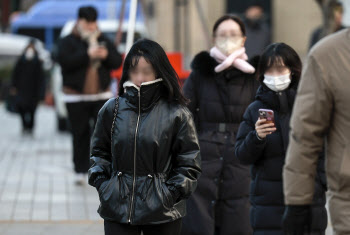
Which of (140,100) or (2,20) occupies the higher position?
(140,100)

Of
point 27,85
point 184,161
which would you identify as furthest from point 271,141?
point 27,85

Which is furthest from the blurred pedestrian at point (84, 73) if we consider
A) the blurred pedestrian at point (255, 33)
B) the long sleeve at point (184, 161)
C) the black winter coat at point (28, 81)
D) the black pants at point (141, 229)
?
the black winter coat at point (28, 81)

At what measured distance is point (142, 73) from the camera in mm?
4328

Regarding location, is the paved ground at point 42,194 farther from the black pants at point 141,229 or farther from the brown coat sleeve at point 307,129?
the brown coat sleeve at point 307,129

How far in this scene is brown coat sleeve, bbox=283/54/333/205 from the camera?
3.31m

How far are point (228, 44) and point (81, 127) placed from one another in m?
3.51

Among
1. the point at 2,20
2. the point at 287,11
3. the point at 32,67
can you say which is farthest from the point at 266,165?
the point at 2,20

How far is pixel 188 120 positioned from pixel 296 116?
3.47 ft

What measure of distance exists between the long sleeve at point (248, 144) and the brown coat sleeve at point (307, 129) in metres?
1.37

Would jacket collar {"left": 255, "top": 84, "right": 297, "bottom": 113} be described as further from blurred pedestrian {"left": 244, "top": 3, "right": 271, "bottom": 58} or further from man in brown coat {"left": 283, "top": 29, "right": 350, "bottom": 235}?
blurred pedestrian {"left": 244, "top": 3, "right": 271, "bottom": 58}

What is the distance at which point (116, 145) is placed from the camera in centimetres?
424

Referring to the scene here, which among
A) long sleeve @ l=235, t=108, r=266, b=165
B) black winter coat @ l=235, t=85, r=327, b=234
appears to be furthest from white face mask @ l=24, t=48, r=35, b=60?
black winter coat @ l=235, t=85, r=327, b=234

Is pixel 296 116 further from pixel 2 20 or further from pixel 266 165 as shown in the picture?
pixel 2 20

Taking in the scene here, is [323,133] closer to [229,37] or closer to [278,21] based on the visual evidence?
[229,37]
